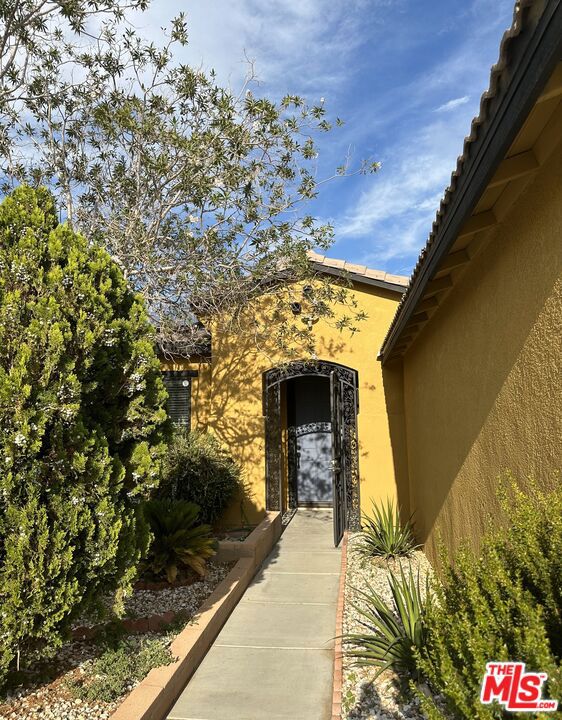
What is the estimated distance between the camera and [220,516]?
30.8ft

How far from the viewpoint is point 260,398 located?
10250 millimetres

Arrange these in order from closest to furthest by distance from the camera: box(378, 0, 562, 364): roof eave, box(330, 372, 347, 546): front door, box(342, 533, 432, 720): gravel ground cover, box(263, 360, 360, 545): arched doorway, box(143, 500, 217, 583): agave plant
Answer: box(378, 0, 562, 364): roof eave, box(342, 533, 432, 720): gravel ground cover, box(143, 500, 217, 583): agave plant, box(330, 372, 347, 546): front door, box(263, 360, 360, 545): arched doorway

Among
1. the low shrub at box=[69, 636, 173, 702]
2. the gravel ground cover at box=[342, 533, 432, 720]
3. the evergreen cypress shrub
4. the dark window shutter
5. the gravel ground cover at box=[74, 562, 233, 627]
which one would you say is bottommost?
the gravel ground cover at box=[342, 533, 432, 720]

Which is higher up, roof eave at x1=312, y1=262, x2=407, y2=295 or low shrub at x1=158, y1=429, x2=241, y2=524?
roof eave at x1=312, y1=262, x2=407, y2=295

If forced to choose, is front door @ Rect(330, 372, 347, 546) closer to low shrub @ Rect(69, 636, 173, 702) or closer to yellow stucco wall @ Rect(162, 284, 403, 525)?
yellow stucco wall @ Rect(162, 284, 403, 525)

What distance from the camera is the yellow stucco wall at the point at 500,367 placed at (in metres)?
2.96

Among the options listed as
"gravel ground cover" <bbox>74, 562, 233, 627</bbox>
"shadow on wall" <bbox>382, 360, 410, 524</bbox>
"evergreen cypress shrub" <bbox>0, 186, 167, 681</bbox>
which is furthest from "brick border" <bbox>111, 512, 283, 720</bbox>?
"shadow on wall" <bbox>382, 360, 410, 524</bbox>

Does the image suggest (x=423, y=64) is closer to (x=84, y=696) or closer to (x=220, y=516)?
(x=220, y=516)

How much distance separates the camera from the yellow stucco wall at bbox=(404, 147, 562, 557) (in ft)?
9.72

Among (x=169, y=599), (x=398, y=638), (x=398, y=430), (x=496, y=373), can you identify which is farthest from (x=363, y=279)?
(x=398, y=638)

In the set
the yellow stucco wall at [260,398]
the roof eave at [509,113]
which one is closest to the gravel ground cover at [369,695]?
the roof eave at [509,113]

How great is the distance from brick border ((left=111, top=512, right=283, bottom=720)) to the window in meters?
3.48

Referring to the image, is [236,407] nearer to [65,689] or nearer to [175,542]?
[175,542]

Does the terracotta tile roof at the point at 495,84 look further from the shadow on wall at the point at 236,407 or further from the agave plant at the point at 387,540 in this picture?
the shadow on wall at the point at 236,407
